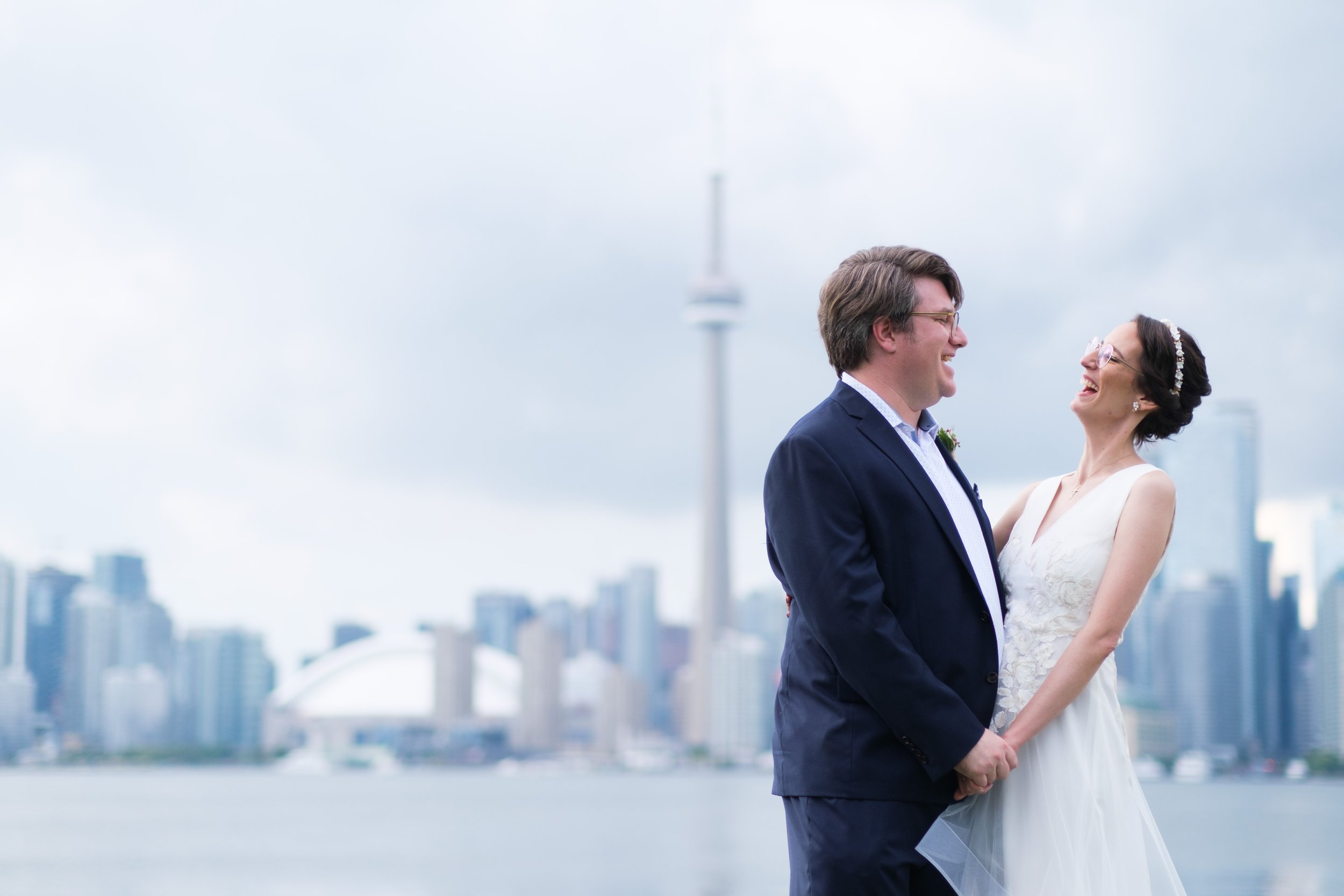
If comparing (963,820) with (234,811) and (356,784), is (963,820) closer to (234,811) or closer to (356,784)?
(234,811)

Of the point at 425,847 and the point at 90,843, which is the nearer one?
the point at 425,847

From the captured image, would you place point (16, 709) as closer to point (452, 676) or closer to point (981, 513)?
point (452, 676)

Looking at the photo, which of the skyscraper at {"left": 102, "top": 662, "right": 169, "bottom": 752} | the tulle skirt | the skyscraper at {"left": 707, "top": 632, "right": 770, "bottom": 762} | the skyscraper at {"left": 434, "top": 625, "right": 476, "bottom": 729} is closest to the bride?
the tulle skirt

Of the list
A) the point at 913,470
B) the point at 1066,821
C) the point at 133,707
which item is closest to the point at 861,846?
the point at 1066,821

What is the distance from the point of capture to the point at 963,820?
3.93 meters

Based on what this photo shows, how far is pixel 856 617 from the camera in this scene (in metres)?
3.66

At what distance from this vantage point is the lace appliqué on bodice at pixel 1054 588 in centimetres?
410

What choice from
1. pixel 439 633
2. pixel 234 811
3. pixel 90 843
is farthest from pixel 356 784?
pixel 90 843

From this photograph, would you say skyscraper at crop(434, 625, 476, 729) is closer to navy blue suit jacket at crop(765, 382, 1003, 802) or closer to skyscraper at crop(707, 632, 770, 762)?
skyscraper at crop(707, 632, 770, 762)

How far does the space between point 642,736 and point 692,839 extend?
364 feet

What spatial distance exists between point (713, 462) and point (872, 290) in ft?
389

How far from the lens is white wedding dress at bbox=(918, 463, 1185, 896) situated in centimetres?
399

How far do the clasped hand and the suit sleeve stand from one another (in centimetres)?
3

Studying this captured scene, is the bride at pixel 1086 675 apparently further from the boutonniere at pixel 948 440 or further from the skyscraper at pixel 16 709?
the skyscraper at pixel 16 709
